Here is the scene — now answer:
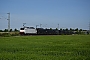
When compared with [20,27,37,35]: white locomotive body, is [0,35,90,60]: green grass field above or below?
below

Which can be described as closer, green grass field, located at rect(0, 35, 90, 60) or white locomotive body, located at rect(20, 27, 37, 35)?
green grass field, located at rect(0, 35, 90, 60)

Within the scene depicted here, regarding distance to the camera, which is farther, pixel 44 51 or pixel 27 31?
pixel 27 31

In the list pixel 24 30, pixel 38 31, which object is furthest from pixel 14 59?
pixel 38 31

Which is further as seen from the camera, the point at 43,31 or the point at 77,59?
the point at 43,31

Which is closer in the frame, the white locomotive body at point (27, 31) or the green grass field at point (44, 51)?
the green grass field at point (44, 51)

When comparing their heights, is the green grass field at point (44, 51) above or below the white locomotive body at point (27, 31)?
below

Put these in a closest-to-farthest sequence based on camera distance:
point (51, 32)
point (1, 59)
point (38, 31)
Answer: point (1, 59)
point (38, 31)
point (51, 32)

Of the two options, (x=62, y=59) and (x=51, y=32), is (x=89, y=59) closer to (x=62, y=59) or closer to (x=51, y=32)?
(x=62, y=59)

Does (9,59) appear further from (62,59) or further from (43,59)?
(62,59)

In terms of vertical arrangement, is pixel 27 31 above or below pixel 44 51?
above

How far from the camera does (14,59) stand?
1090 cm

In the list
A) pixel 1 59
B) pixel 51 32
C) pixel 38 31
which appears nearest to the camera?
pixel 1 59

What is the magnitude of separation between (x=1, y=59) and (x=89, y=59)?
544 centimetres

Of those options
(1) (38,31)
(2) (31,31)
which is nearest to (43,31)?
(1) (38,31)
